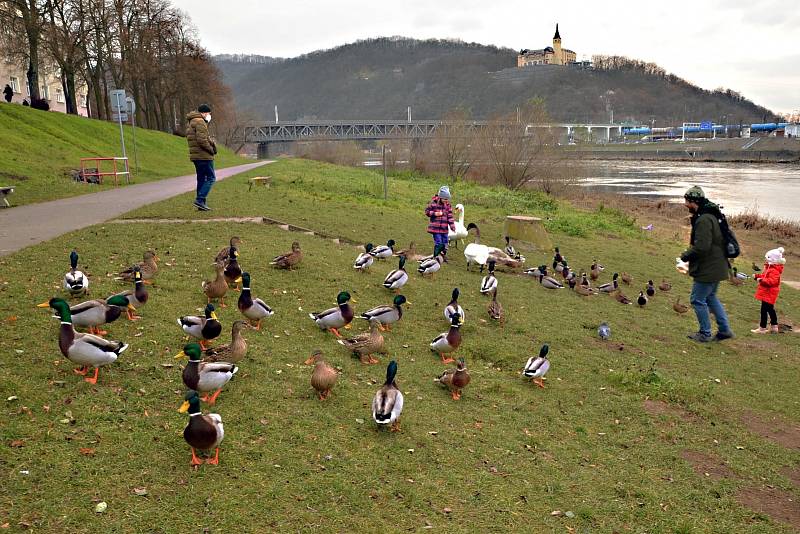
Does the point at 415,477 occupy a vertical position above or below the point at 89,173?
below

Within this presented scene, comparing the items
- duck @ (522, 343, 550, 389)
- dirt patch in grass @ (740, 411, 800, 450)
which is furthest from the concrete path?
dirt patch in grass @ (740, 411, 800, 450)

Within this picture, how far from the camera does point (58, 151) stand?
28.4 m

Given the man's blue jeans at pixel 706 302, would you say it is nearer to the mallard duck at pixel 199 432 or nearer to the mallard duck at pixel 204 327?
the mallard duck at pixel 204 327

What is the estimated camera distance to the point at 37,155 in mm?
26156

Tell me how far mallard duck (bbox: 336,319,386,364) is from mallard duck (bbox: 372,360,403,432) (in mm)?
1485

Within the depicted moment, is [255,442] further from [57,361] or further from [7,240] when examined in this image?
[7,240]

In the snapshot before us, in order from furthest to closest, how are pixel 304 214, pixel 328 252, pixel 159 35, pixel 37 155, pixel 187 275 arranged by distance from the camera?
pixel 159 35, pixel 37 155, pixel 304 214, pixel 328 252, pixel 187 275

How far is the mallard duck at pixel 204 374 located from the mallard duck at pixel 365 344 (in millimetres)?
1925

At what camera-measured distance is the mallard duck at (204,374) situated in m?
5.56

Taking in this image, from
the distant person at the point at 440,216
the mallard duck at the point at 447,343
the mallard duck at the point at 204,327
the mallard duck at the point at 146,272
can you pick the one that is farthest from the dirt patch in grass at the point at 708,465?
the distant person at the point at 440,216

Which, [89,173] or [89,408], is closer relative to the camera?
[89,408]

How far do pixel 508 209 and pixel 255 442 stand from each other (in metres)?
23.2

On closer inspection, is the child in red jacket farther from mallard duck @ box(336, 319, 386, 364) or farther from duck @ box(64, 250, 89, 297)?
duck @ box(64, 250, 89, 297)

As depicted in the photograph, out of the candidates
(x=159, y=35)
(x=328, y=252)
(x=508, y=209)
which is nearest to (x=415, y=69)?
(x=159, y=35)
